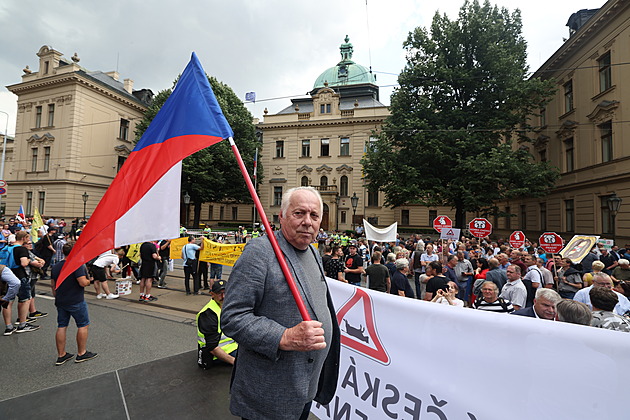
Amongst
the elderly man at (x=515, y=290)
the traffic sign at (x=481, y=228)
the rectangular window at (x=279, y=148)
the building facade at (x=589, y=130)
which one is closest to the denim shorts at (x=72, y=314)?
the elderly man at (x=515, y=290)

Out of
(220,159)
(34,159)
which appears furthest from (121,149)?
(220,159)

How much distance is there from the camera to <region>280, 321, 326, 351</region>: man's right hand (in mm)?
1429

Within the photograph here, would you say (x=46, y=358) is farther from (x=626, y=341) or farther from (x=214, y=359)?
(x=626, y=341)

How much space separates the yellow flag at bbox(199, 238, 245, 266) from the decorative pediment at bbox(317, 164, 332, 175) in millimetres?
30151

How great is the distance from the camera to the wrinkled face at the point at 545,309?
3.40 metres

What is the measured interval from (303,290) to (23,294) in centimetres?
665

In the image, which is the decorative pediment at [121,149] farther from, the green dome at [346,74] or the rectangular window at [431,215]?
the rectangular window at [431,215]

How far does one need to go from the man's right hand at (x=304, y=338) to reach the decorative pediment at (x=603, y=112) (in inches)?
941

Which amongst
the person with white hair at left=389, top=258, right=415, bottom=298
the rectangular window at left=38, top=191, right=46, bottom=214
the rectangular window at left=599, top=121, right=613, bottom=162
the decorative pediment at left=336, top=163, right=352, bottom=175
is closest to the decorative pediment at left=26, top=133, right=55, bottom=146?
the rectangular window at left=38, top=191, right=46, bottom=214

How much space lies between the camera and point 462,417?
1.87m

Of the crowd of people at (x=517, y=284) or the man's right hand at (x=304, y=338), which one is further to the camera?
the crowd of people at (x=517, y=284)

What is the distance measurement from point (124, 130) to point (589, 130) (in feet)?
138

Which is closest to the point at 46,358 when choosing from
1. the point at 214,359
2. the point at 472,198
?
the point at 214,359

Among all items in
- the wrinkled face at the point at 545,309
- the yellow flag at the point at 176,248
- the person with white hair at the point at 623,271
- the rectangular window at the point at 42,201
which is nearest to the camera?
the wrinkled face at the point at 545,309
